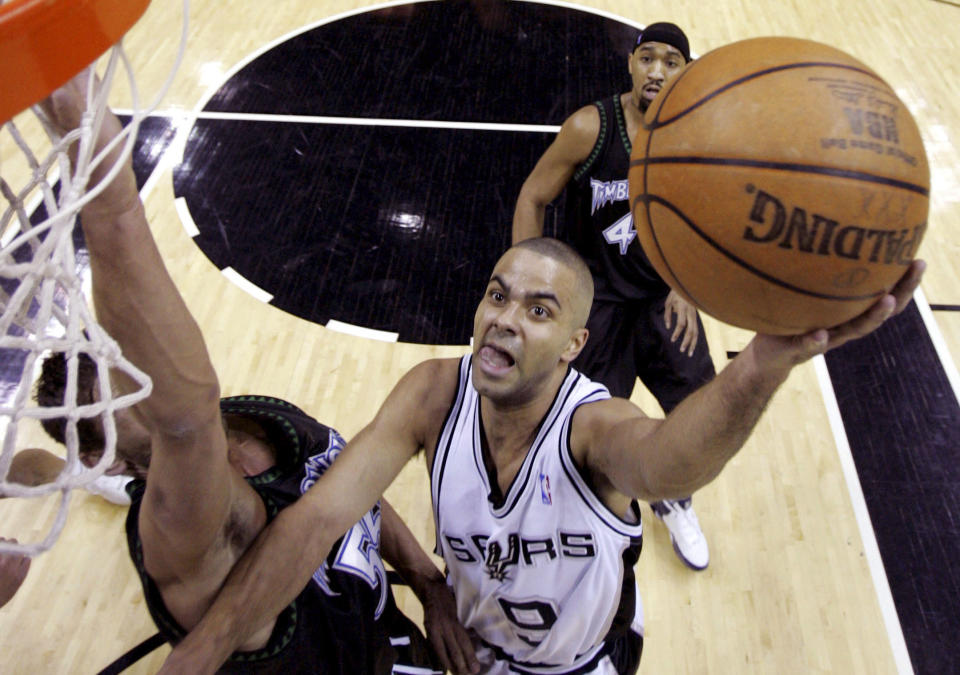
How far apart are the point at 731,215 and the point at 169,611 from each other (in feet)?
4.41

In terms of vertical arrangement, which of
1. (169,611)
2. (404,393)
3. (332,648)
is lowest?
(332,648)

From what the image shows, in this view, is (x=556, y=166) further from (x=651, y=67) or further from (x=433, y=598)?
(x=433, y=598)

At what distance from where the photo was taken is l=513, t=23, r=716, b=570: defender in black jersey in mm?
2863

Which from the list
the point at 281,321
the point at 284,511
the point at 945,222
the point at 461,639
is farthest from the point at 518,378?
the point at 945,222

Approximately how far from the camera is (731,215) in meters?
1.40

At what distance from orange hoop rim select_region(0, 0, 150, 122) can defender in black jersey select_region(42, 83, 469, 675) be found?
0.18 ft

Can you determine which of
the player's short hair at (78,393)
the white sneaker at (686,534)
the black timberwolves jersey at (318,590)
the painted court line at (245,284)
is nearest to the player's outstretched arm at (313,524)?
the black timberwolves jersey at (318,590)

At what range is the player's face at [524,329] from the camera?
1.91 meters

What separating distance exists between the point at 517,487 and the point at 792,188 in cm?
96

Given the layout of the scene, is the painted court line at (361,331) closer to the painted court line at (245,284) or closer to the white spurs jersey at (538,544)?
the painted court line at (245,284)

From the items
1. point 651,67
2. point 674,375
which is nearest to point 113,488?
point 674,375

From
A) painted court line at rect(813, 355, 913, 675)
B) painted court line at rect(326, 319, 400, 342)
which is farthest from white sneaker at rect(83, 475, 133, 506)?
painted court line at rect(813, 355, 913, 675)

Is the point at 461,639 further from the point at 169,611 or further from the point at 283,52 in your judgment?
the point at 283,52

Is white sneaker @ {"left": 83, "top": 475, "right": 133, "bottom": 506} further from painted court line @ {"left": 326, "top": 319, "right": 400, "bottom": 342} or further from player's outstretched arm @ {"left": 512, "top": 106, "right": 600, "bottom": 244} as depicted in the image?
player's outstretched arm @ {"left": 512, "top": 106, "right": 600, "bottom": 244}
